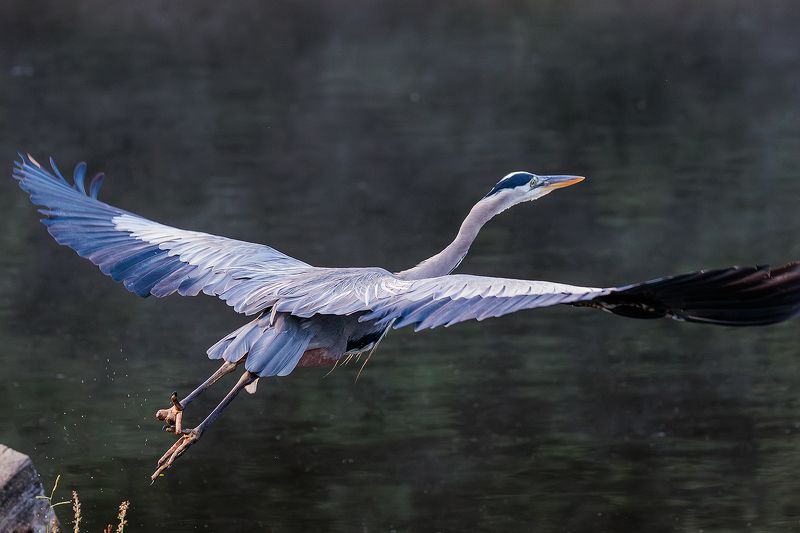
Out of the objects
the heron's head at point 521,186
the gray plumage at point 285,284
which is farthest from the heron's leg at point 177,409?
the heron's head at point 521,186

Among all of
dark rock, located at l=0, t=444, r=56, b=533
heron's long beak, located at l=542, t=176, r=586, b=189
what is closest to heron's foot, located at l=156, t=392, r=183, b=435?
dark rock, located at l=0, t=444, r=56, b=533

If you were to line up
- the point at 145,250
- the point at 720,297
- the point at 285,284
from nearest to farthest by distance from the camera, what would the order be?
the point at 720,297, the point at 285,284, the point at 145,250

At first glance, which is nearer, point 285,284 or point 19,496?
point 19,496

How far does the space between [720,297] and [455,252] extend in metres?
1.90

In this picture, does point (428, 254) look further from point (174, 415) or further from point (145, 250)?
point (174, 415)

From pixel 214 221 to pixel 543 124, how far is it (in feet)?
18.0

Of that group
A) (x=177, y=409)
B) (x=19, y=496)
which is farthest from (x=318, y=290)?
(x=19, y=496)

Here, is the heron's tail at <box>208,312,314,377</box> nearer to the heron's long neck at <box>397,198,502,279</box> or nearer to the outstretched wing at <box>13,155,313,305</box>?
the outstretched wing at <box>13,155,313,305</box>

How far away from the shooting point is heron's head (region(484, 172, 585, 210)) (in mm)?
6504

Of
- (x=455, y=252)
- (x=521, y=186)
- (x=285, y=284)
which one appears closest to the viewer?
→ (x=285, y=284)

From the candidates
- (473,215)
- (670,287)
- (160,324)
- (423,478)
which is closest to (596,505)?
(423,478)

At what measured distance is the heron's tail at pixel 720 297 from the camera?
4.38 m

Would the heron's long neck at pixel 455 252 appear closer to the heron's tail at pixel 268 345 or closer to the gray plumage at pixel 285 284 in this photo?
the gray plumage at pixel 285 284

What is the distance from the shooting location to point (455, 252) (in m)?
6.28
